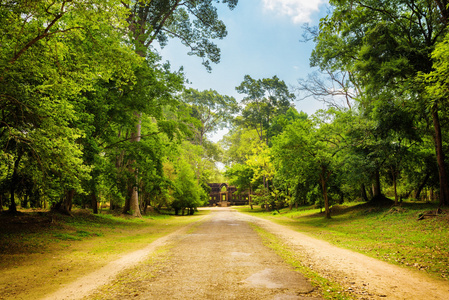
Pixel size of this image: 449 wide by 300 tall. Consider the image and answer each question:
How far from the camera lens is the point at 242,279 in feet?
14.7

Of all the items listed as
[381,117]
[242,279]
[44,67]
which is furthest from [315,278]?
[381,117]

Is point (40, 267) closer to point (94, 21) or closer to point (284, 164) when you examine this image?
point (94, 21)

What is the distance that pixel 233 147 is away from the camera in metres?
55.1

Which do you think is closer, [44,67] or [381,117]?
[44,67]

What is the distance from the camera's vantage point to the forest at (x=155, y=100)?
6.56 meters

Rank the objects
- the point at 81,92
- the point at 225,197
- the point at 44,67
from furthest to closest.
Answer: the point at 225,197
the point at 81,92
the point at 44,67

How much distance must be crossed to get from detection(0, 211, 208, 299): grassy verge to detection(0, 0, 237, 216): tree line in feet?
4.22

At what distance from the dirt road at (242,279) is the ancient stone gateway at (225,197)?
168 ft

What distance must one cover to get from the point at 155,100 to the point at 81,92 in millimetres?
3818

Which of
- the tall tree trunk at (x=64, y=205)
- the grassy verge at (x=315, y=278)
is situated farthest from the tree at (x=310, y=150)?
the tall tree trunk at (x=64, y=205)

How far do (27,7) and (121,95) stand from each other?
8056mm

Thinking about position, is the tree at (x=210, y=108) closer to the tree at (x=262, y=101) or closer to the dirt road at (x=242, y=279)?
the tree at (x=262, y=101)

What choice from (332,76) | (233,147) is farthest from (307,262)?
(233,147)

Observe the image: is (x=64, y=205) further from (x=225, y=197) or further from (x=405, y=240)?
(x=225, y=197)
